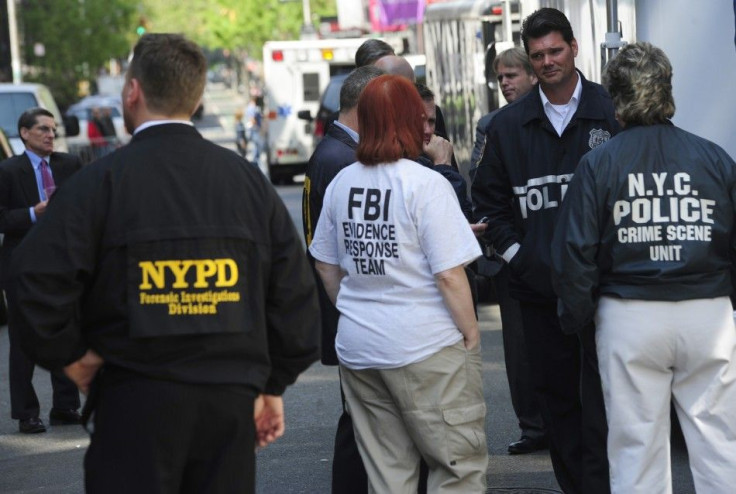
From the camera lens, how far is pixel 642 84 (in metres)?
5.01

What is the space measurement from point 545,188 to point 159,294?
2.49 metres

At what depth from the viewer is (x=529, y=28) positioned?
603 centimetres

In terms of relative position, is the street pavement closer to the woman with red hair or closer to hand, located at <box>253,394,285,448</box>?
the woman with red hair

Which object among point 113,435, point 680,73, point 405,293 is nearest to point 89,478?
point 113,435

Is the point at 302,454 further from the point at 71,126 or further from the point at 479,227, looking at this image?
the point at 71,126

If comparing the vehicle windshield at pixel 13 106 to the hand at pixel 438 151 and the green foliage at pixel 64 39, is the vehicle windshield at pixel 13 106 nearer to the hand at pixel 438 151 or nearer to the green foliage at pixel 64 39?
the hand at pixel 438 151

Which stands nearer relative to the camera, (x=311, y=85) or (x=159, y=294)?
(x=159, y=294)

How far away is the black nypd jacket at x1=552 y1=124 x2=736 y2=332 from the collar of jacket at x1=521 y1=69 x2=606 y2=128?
0.78 m

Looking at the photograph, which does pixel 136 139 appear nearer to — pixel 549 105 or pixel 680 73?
pixel 549 105

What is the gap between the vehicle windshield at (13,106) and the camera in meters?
→ 19.8

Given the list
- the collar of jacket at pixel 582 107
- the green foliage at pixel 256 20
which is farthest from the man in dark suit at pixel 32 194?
the green foliage at pixel 256 20

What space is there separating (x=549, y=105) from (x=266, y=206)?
2.29 metres

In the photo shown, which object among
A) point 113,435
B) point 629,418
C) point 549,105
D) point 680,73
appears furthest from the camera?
point 680,73

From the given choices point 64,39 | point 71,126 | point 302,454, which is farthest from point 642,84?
point 64,39
